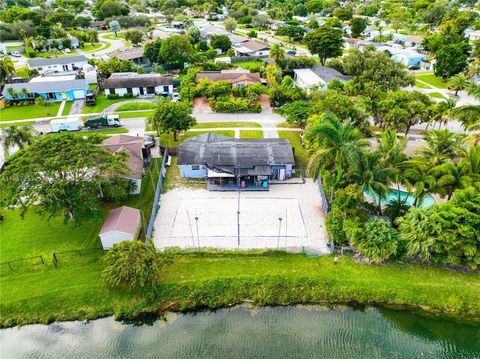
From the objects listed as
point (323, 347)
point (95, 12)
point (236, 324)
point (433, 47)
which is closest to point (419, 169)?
point (323, 347)

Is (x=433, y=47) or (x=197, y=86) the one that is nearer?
(x=197, y=86)

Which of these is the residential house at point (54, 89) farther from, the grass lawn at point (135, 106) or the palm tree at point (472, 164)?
the palm tree at point (472, 164)

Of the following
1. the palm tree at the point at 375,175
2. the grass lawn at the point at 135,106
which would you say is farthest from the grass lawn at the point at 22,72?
the palm tree at the point at 375,175

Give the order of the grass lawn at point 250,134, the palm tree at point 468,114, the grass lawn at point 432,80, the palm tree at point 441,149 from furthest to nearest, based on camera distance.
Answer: the grass lawn at point 432,80 < the grass lawn at point 250,134 < the palm tree at point 468,114 < the palm tree at point 441,149

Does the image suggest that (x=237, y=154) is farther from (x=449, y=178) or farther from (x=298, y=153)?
(x=449, y=178)

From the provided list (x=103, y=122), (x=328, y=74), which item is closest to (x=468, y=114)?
(x=328, y=74)

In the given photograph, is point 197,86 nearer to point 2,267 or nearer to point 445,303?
point 2,267
